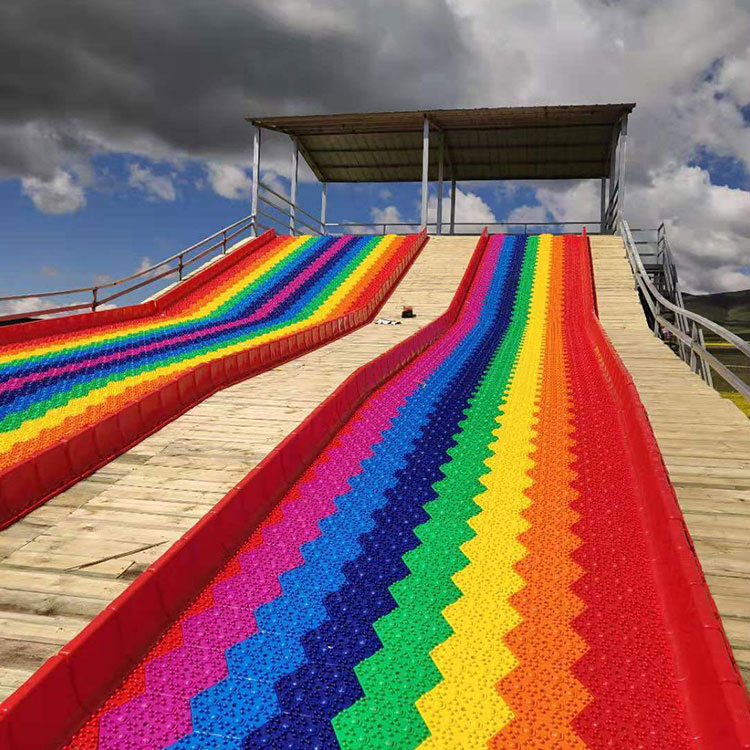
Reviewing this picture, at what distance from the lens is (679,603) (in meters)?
2.90

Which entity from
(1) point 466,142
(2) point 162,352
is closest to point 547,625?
(2) point 162,352

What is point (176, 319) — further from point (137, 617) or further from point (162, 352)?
point (137, 617)

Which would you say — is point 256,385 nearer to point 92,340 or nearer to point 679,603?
point 92,340

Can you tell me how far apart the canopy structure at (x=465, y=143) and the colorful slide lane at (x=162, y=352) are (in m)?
5.70

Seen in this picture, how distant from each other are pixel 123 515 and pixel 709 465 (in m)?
4.43

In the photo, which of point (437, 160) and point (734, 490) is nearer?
point (734, 490)

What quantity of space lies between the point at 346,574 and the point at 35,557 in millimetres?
1852

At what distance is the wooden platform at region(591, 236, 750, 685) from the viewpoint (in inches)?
123

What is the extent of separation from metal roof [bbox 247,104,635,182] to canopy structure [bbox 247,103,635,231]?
3 cm

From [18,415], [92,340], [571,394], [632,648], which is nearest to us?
[632,648]

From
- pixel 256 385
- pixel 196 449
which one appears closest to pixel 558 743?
pixel 196 449

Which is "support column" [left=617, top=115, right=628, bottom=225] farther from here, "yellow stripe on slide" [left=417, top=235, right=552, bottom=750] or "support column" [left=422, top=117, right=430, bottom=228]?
"yellow stripe on slide" [left=417, top=235, right=552, bottom=750]

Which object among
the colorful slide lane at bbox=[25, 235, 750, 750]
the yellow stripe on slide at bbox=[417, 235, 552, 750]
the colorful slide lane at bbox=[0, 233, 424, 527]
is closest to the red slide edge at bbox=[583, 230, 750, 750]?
the colorful slide lane at bbox=[25, 235, 750, 750]

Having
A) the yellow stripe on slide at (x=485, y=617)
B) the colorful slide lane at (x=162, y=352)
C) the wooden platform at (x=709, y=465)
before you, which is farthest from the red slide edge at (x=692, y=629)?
the colorful slide lane at (x=162, y=352)
